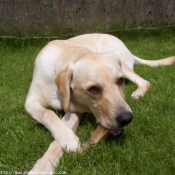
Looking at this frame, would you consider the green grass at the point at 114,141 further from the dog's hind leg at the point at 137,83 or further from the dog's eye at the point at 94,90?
the dog's eye at the point at 94,90

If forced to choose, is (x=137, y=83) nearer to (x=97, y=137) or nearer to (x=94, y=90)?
(x=94, y=90)

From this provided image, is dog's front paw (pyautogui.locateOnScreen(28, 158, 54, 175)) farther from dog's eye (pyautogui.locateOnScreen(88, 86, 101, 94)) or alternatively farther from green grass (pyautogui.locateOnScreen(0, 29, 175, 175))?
dog's eye (pyautogui.locateOnScreen(88, 86, 101, 94))

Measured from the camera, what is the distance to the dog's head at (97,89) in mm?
2236

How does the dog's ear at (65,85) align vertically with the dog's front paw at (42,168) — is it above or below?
above

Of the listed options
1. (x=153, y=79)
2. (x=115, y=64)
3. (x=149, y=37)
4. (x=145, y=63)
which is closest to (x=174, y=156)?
(x=115, y=64)

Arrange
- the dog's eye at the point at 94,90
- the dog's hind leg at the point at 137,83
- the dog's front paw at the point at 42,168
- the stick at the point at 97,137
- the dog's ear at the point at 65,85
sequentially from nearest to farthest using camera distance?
the dog's front paw at the point at 42,168
the stick at the point at 97,137
the dog's eye at the point at 94,90
the dog's ear at the point at 65,85
the dog's hind leg at the point at 137,83

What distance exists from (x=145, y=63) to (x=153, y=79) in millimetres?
707

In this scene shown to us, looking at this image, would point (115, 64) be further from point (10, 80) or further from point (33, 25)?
point (33, 25)

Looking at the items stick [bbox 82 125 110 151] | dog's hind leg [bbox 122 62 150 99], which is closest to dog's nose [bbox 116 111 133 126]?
stick [bbox 82 125 110 151]

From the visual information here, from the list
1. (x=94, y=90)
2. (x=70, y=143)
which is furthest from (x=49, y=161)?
(x=94, y=90)

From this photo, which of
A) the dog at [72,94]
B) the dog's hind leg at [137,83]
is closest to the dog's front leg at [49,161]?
the dog at [72,94]

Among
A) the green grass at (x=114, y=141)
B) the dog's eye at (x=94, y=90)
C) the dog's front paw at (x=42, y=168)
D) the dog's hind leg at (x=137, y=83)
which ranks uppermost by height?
the dog's eye at (x=94, y=90)

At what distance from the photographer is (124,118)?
214cm

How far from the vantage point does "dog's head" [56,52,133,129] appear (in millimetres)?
2236
